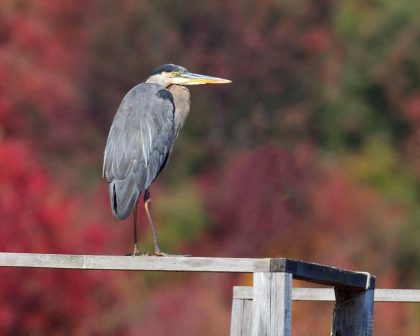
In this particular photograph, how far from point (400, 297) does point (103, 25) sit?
1047 inches

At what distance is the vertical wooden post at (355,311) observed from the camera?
488 centimetres

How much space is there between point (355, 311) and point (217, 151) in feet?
77.4

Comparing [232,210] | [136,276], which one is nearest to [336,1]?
[232,210]

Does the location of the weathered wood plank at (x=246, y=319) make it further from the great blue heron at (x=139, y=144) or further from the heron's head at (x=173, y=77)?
the heron's head at (x=173, y=77)

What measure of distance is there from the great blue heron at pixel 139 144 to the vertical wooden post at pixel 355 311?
5.65 feet

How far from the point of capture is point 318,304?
51.5 ft

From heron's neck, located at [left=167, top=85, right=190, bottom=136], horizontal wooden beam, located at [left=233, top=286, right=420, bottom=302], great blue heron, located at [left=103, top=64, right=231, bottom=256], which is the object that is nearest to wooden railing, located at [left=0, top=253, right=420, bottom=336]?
horizontal wooden beam, located at [left=233, top=286, right=420, bottom=302]

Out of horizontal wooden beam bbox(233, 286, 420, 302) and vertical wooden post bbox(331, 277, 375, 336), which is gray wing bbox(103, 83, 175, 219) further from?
vertical wooden post bbox(331, 277, 375, 336)

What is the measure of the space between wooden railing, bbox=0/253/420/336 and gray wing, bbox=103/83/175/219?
1861 millimetres

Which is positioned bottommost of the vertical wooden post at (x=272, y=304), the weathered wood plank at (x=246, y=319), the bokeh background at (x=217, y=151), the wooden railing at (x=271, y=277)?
the vertical wooden post at (x=272, y=304)

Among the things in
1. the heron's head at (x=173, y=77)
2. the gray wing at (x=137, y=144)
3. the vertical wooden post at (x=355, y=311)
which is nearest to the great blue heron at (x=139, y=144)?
the gray wing at (x=137, y=144)

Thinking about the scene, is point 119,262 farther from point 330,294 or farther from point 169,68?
point 169,68

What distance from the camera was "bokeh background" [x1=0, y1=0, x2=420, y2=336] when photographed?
51.0 feet

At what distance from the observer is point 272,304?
4254 mm
